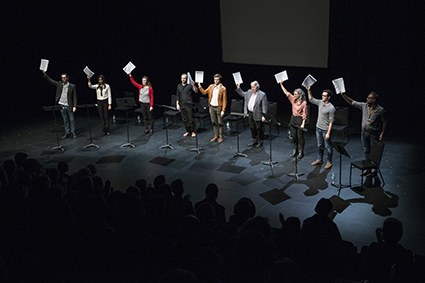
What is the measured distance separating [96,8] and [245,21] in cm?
476

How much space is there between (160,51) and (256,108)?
5.32m

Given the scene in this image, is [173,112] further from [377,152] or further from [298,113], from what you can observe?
[377,152]

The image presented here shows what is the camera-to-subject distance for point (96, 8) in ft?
38.9

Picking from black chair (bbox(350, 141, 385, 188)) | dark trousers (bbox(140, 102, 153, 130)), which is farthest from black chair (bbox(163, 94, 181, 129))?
black chair (bbox(350, 141, 385, 188))

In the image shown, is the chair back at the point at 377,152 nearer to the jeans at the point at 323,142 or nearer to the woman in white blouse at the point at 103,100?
the jeans at the point at 323,142

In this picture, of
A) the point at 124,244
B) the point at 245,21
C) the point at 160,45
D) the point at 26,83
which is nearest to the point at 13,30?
the point at 26,83

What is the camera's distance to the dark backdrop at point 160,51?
927cm

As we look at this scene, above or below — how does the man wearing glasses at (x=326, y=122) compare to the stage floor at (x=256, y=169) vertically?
above

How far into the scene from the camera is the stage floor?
17.7 ft

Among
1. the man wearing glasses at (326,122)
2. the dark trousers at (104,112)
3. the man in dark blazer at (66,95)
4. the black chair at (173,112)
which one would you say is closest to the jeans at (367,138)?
the man wearing glasses at (326,122)

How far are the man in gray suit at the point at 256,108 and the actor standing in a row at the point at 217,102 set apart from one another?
0.42 m

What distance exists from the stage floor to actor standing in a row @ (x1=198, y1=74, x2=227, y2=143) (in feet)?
0.92

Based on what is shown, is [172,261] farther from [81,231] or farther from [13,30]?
[13,30]

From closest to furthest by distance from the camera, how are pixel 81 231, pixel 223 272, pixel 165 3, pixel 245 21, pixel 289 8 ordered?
pixel 223 272
pixel 81 231
pixel 289 8
pixel 245 21
pixel 165 3
